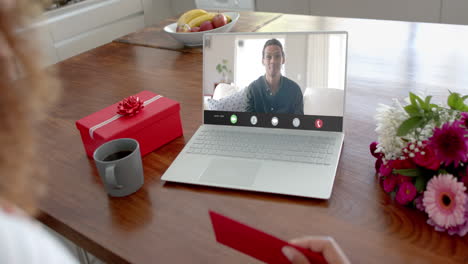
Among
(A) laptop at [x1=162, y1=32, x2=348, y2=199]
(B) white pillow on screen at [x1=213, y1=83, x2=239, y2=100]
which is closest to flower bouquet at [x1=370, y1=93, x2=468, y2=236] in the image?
(A) laptop at [x1=162, y1=32, x2=348, y2=199]

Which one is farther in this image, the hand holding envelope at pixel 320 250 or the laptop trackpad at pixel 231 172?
the laptop trackpad at pixel 231 172

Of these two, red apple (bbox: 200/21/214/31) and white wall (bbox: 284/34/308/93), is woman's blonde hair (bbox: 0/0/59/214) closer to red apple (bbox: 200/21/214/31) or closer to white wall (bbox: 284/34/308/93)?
white wall (bbox: 284/34/308/93)

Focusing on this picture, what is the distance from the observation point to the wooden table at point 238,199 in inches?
30.9

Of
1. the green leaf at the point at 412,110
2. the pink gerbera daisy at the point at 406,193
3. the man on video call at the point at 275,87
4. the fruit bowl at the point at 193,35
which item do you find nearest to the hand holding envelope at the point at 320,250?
the pink gerbera daisy at the point at 406,193

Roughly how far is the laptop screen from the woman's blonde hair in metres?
0.63

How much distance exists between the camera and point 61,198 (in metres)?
0.99

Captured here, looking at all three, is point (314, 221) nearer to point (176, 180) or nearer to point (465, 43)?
point (176, 180)

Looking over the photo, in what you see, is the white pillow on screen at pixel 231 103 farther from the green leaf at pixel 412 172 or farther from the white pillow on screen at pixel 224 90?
the green leaf at pixel 412 172

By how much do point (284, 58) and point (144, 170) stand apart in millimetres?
438

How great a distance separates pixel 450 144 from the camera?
769mm

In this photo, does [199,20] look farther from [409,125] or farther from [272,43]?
[409,125]

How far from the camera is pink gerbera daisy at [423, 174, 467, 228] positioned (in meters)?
0.74

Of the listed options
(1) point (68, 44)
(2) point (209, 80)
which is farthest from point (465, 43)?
(1) point (68, 44)

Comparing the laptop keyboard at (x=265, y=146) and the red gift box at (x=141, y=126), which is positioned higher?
the red gift box at (x=141, y=126)
